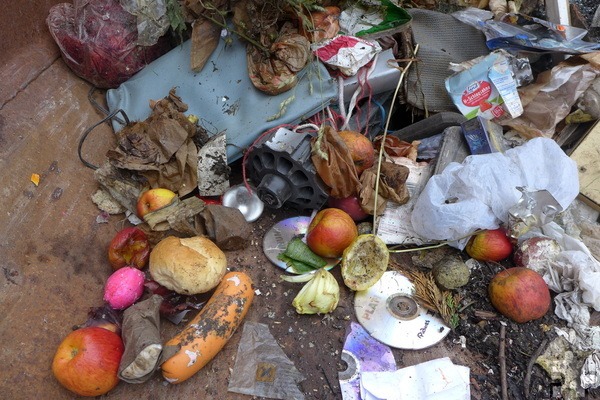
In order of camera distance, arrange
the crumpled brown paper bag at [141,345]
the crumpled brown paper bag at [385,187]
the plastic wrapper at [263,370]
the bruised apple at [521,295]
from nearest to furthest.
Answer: the crumpled brown paper bag at [141,345]
the plastic wrapper at [263,370]
the bruised apple at [521,295]
the crumpled brown paper bag at [385,187]

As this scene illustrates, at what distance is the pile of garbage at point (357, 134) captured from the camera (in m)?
2.41

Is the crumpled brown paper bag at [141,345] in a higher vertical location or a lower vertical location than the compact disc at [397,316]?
higher

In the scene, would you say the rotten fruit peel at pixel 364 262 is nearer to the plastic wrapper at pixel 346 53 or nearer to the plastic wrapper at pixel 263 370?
the plastic wrapper at pixel 263 370

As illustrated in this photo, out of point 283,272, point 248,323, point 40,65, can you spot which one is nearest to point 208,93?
point 40,65

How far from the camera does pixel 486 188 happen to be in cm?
247

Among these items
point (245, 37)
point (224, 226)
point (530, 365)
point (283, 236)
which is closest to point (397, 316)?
point (530, 365)

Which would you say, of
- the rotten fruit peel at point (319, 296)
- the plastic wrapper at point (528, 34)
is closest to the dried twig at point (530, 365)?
the rotten fruit peel at point (319, 296)

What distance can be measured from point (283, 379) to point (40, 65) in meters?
2.37

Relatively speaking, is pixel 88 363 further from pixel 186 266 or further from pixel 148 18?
pixel 148 18

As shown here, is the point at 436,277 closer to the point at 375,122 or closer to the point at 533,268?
the point at 533,268

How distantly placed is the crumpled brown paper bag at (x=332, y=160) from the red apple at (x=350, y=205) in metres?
0.11

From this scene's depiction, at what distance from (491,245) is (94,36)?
2687 millimetres

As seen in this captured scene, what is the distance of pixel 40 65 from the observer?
284cm

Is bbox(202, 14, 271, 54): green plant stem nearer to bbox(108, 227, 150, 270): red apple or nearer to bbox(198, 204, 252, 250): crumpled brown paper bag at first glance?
bbox(198, 204, 252, 250): crumpled brown paper bag
